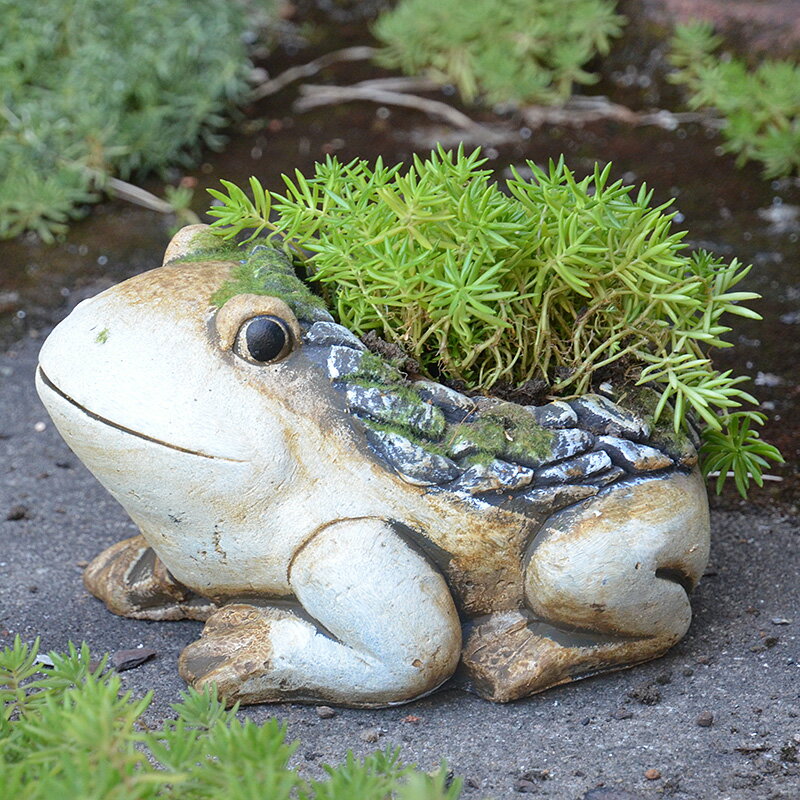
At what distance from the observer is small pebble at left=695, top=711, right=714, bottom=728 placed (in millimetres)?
2107

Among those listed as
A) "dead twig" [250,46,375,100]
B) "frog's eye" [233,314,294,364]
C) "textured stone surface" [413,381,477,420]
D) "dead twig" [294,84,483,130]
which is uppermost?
"frog's eye" [233,314,294,364]

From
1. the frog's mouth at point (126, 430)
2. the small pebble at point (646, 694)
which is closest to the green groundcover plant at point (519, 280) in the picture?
the frog's mouth at point (126, 430)

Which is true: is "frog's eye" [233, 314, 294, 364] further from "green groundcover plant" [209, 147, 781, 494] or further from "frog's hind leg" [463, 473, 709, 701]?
"frog's hind leg" [463, 473, 709, 701]

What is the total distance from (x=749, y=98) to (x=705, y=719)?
3.15 m

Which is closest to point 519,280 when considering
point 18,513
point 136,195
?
point 18,513

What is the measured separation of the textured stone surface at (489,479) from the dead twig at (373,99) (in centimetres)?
Answer: 329

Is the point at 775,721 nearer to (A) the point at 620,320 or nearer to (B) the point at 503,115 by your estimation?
(A) the point at 620,320

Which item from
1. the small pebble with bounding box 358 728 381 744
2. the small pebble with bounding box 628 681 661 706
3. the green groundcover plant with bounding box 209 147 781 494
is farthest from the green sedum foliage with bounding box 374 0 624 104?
the small pebble with bounding box 358 728 381 744

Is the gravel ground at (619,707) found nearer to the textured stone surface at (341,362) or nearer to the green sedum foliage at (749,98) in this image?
the textured stone surface at (341,362)

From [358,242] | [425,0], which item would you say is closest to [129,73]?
[425,0]

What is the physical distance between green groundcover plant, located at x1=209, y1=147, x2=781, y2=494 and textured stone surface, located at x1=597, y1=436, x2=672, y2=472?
0.30 ft

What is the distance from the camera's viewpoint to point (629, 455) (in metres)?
2.15

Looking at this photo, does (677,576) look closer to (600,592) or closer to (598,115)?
(600,592)

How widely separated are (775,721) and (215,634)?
110 cm
